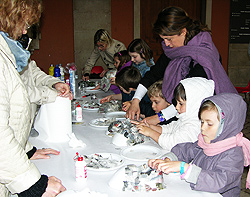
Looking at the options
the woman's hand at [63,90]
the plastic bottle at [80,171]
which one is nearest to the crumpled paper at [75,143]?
the woman's hand at [63,90]

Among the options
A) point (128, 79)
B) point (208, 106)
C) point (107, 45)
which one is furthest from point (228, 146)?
point (107, 45)

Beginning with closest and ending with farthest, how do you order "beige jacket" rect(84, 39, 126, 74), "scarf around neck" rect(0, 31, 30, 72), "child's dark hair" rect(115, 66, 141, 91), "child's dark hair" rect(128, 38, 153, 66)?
"scarf around neck" rect(0, 31, 30, 72) → "child's dark hair" rect(115, 66, 141, 91) → "child's dark hair" rect(128, 38, 153, 66) → "beige jacket" rect(84, 39, 126, 74)

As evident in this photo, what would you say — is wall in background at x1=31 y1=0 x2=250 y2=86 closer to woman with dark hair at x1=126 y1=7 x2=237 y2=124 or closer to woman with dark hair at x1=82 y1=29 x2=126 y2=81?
woman with dark hair at x1=82 y1=29 x2=126 y2=81

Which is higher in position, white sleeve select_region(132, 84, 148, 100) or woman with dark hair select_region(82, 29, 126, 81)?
woman with dark hair select_region(82, 29, 126, 81)

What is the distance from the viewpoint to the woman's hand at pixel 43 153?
1.62 metres

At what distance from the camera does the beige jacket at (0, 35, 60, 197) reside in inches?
40.6

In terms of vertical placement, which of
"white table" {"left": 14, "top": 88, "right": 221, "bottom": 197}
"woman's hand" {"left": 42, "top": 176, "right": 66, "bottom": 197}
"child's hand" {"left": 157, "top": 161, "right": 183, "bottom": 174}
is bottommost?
"white table" {"left": 14, "top": 88, "right": 221, "bottom": 197}

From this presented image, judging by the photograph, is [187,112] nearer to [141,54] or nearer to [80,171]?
[80,171]

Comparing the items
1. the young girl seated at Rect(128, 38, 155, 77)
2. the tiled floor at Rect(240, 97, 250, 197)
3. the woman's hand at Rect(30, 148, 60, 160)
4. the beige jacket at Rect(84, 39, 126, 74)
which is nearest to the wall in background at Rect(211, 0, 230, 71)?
the tiled floor at Rect(240, 97, 250, 197)

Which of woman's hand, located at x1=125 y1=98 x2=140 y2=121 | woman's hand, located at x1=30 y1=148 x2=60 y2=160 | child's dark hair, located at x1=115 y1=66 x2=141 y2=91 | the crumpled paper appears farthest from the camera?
child's dark hair, located at x1=115 y1=66 x2=141 y2=91

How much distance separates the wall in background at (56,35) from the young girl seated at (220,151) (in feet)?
17.9

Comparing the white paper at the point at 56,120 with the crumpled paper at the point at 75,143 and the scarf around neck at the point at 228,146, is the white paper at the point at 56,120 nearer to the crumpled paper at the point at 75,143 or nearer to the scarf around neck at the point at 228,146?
the crumpled paper at the point at 75,143

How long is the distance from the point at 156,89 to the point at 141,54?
3.16 feet

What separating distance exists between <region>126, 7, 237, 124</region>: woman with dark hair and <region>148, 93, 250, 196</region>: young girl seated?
53 centimetres
